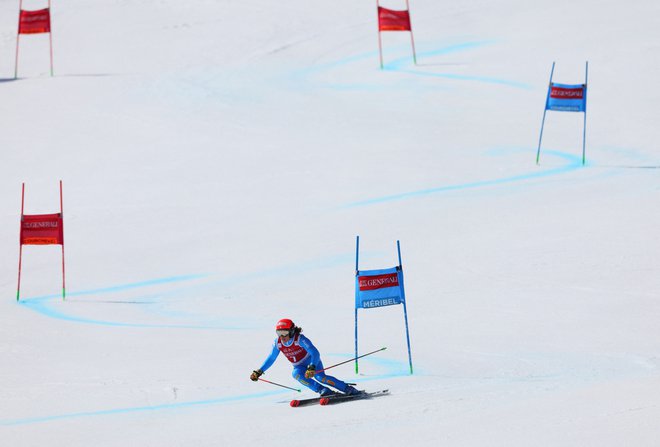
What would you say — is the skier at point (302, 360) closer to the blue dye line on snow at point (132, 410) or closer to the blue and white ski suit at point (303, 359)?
the blue and white ski suit at point (303, 359)

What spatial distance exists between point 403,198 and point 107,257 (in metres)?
4.99

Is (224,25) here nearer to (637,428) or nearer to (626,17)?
(626,17)

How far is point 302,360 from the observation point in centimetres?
1002

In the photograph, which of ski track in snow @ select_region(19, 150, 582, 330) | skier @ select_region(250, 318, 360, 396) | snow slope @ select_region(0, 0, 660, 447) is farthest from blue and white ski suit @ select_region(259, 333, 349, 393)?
ski track in snow @ select_region(19, 150, 582, 330)

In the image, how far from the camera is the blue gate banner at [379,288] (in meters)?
10.6

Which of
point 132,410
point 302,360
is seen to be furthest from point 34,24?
point 302,360

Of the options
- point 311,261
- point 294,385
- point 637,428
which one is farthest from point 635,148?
point 637,428

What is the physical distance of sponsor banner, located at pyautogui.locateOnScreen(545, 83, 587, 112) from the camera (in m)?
18.3

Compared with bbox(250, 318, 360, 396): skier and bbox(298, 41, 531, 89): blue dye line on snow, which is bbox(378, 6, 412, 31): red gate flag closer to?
bbox(298, 41, 531, 89): blue dye line on snow

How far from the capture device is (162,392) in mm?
10367

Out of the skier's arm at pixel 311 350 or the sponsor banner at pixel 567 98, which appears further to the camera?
the sponsor banner at pixel 567 98

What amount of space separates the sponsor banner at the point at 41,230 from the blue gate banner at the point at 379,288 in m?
5.55

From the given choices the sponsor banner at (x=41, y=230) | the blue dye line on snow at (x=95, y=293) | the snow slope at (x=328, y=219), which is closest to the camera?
the snow slope at (x=328, y=219)

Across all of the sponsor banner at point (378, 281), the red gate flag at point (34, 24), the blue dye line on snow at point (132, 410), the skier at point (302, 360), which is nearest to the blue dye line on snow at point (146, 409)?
the blue dye line on snow at point (132, 410)
